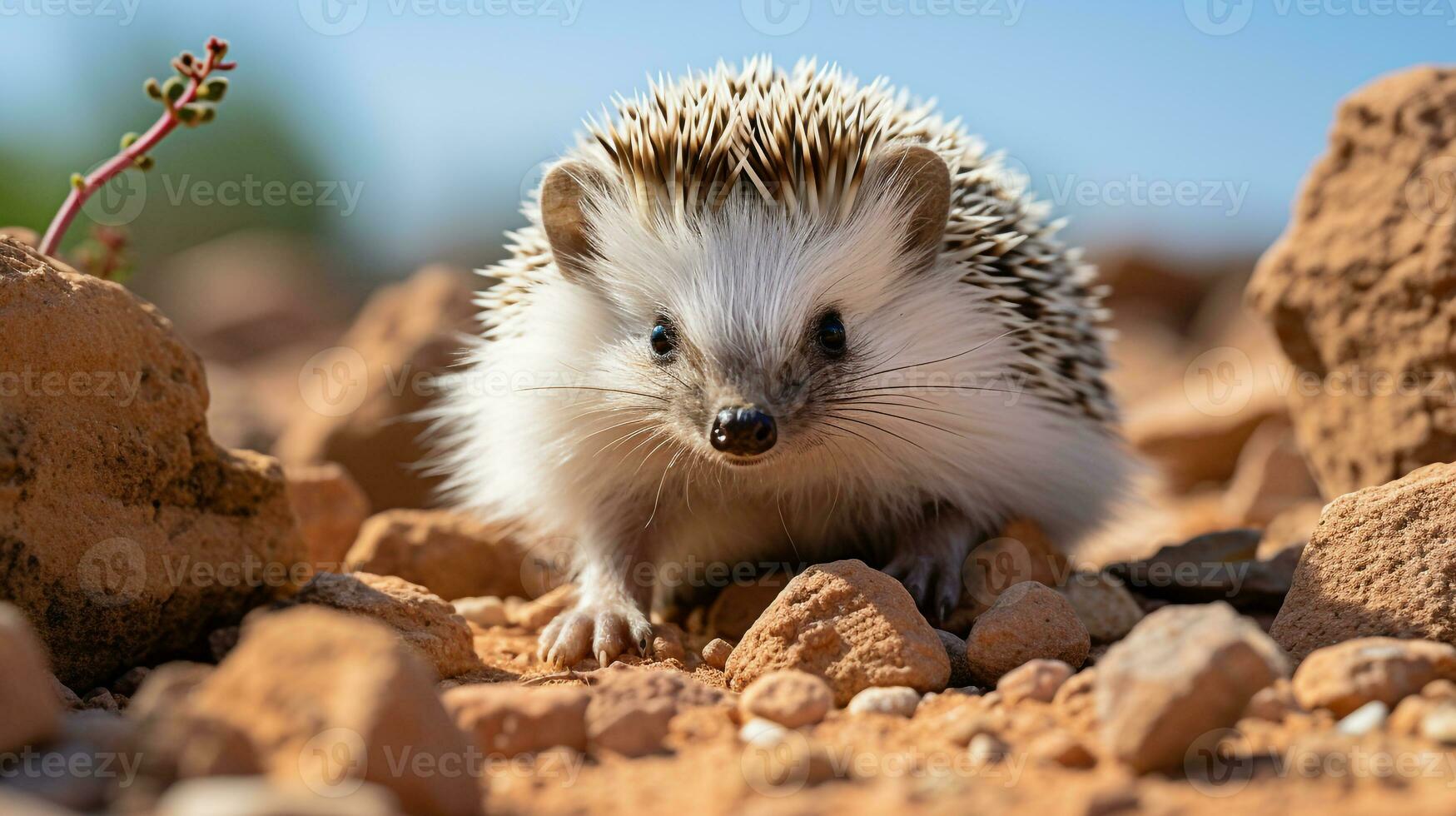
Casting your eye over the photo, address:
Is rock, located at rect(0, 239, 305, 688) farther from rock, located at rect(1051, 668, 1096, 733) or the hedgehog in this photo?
rock, located at rect(1051, 668, 1096, 733)

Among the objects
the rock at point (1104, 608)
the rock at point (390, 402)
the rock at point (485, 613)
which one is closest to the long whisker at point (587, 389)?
the rock at point (485, 613)

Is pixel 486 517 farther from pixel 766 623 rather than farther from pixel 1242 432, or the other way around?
pixel 1242 432

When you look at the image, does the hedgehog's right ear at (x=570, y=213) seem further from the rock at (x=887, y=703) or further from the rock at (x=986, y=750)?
the rock at (x=986, y=750)

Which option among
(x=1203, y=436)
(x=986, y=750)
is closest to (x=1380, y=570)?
(x=986, y=750)

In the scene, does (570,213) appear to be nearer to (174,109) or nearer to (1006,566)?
(174,109)

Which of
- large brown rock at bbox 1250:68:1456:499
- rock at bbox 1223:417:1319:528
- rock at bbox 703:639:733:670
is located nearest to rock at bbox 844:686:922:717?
rock at bbox 703:639:733:670
